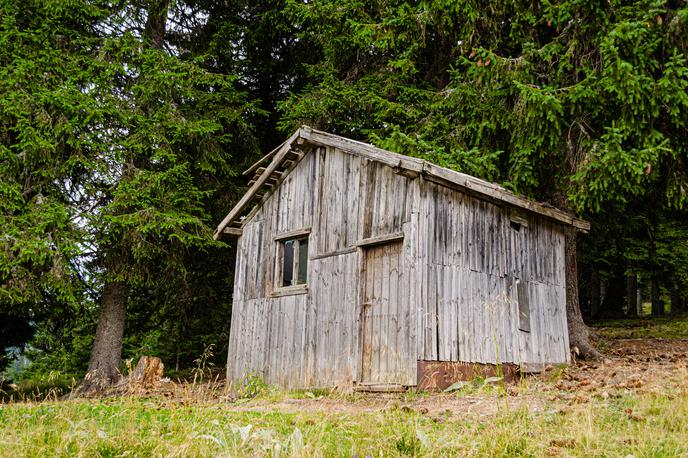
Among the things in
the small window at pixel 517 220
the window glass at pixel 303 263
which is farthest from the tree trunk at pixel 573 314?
the window glass at pixel 303 263

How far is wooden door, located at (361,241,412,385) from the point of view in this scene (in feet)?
34.0

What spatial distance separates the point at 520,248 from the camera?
12.6 m

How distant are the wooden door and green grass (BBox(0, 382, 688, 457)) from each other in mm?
3719

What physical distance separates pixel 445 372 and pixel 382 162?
3952 millimetres

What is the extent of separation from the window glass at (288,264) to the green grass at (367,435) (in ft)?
22.2

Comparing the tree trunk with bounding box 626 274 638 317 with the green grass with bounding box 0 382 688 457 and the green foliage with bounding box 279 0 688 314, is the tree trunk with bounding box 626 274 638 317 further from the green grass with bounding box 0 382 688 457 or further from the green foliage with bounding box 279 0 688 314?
the green grass with bounding box 0 382 688 457

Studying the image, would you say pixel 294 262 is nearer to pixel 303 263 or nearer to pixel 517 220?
pixel 303 263

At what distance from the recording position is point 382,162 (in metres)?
11.3

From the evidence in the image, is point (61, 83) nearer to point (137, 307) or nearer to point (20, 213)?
point (20, 213)

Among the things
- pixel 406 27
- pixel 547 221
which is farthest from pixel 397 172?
pixel 406 27

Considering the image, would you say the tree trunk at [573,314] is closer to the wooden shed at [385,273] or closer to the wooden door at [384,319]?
the wooden shed at [385,273]

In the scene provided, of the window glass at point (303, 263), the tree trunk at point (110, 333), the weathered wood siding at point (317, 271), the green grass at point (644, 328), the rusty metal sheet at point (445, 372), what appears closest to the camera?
the rusty metal sheet at point (445, 372)

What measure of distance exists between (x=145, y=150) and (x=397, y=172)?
8.20 metres

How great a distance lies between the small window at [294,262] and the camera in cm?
1301
